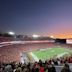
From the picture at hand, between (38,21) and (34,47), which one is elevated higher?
(38,21)

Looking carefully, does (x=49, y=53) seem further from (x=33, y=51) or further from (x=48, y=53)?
(x=33, y=51)

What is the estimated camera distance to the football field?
11.7 meters

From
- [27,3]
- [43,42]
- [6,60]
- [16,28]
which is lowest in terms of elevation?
[6,60]

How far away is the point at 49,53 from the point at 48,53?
0.16 ft

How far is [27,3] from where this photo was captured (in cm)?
1227

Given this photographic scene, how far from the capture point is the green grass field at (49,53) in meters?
11.7

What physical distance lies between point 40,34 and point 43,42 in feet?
1.45

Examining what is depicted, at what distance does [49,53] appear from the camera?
11906 mm

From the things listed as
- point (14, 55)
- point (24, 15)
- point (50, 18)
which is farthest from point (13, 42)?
point (50, 18)

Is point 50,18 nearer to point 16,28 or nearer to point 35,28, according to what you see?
point 35,28

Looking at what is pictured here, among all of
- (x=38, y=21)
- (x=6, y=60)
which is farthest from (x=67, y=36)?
(x=6, y=60)

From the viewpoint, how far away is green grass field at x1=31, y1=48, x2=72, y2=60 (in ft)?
38.5

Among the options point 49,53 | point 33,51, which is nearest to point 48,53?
point 49,53

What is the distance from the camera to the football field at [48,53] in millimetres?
11723
